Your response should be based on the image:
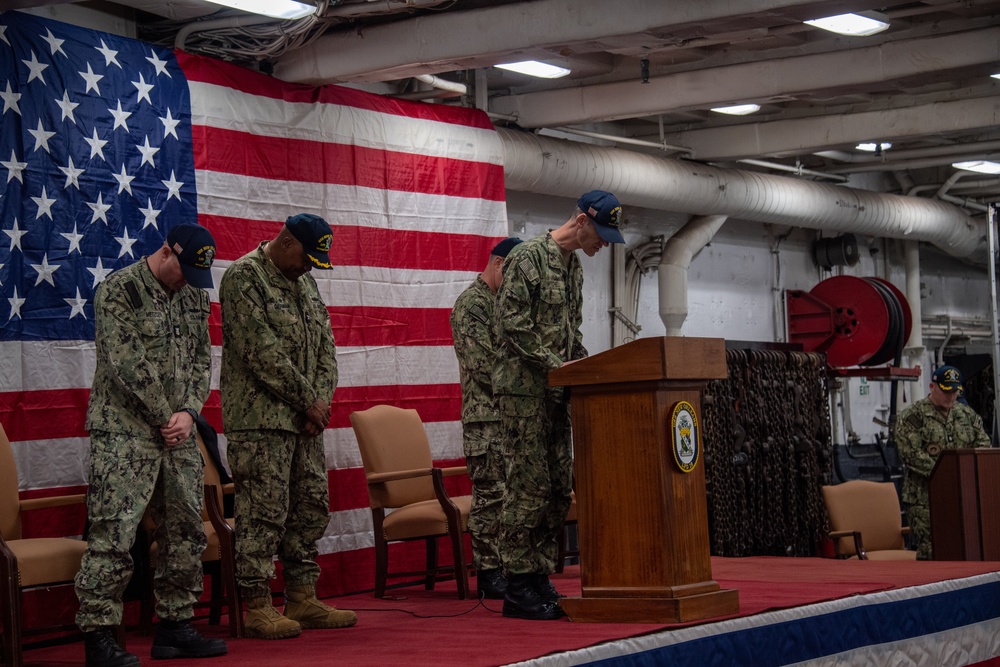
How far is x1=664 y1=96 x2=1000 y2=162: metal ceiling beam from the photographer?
9742mm

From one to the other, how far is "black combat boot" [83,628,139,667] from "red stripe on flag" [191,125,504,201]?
2895 millimetres

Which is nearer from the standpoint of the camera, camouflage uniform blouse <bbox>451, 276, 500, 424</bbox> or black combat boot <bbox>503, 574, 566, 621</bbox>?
black combat boot <bbox>503, 574, 566, 621</bbox>

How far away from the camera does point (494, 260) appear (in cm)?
628

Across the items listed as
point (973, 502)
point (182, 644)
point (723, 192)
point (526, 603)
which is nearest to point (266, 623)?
point (182, 644)

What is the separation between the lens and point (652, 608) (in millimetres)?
4250

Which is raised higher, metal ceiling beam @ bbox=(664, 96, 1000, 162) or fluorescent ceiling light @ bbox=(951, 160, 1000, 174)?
fluorescent ceiling light @ bbox=(951, 160, 1000, 174)

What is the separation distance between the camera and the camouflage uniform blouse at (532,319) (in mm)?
4684

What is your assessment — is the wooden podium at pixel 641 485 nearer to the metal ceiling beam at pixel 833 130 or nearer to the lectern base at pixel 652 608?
the lectern base at pixel 652 608

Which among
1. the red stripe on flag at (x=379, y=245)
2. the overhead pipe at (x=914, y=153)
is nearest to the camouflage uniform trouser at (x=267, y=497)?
the red stripe on flag at (x=379, y=245)

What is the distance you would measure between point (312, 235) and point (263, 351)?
0.47m

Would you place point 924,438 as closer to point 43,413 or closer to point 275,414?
point 275,414

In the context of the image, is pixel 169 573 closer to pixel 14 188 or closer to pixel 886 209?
pixel 14 188

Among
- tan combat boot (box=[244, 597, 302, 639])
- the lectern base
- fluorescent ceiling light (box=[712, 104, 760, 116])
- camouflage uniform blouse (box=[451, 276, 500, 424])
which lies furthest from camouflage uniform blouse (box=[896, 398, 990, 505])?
tan combat boot (box=[244, 597, 302, 639])

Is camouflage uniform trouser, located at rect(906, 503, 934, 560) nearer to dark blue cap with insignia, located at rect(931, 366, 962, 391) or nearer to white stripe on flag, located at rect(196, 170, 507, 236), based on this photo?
dark blue cap with insignia, located at rect(931, 366, 962, 391)
